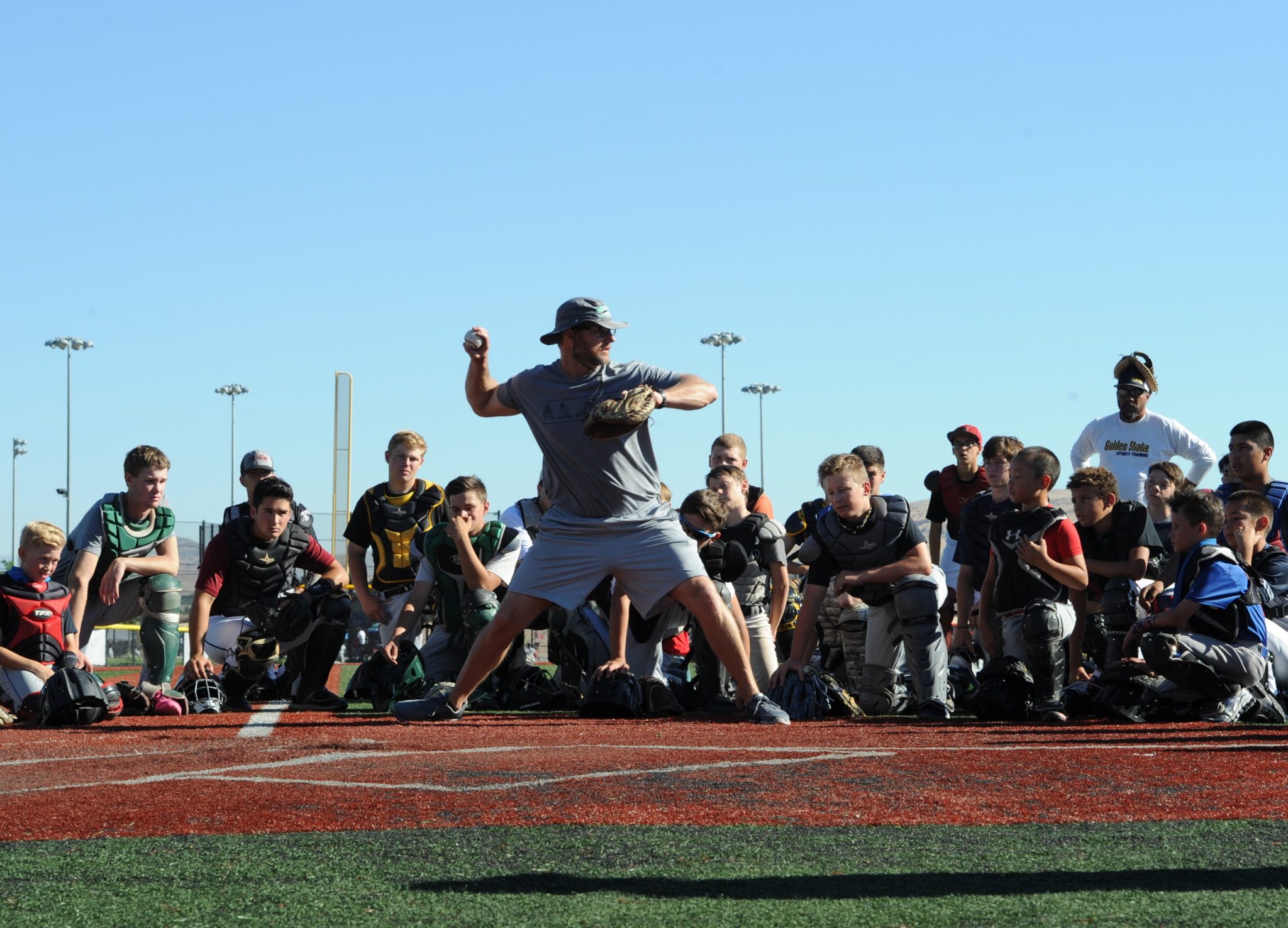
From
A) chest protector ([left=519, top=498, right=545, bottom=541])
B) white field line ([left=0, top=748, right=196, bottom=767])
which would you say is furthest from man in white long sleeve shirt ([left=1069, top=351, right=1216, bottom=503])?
white field line ([left=0, top=748, right=196, bottom=767])

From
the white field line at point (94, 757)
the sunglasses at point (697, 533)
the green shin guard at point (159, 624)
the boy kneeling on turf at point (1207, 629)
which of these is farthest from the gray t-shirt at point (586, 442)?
the green shin guard at point (159, 624)

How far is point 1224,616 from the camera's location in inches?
321

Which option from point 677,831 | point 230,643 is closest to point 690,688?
point 230,643

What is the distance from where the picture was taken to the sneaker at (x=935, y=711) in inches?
359

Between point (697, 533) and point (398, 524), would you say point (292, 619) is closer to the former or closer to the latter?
point (398, 524)

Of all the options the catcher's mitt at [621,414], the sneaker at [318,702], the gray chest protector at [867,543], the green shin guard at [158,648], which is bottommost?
the sneaker at [318,702]

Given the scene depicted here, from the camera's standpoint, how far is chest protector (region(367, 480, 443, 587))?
36.1 feet

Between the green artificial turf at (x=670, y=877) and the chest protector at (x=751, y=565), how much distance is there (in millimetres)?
5672

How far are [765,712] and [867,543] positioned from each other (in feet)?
5.25

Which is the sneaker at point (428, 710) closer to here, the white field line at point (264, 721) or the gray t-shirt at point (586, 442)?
the white field line at point (264, 721)

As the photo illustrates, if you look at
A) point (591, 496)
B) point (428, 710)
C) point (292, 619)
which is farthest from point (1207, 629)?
point (292, 619)

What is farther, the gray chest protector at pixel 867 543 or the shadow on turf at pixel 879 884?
the gray chest protector at pixel 867 543

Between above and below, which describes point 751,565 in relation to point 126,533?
below

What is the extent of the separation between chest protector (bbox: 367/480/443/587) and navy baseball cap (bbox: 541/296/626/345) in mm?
3370
